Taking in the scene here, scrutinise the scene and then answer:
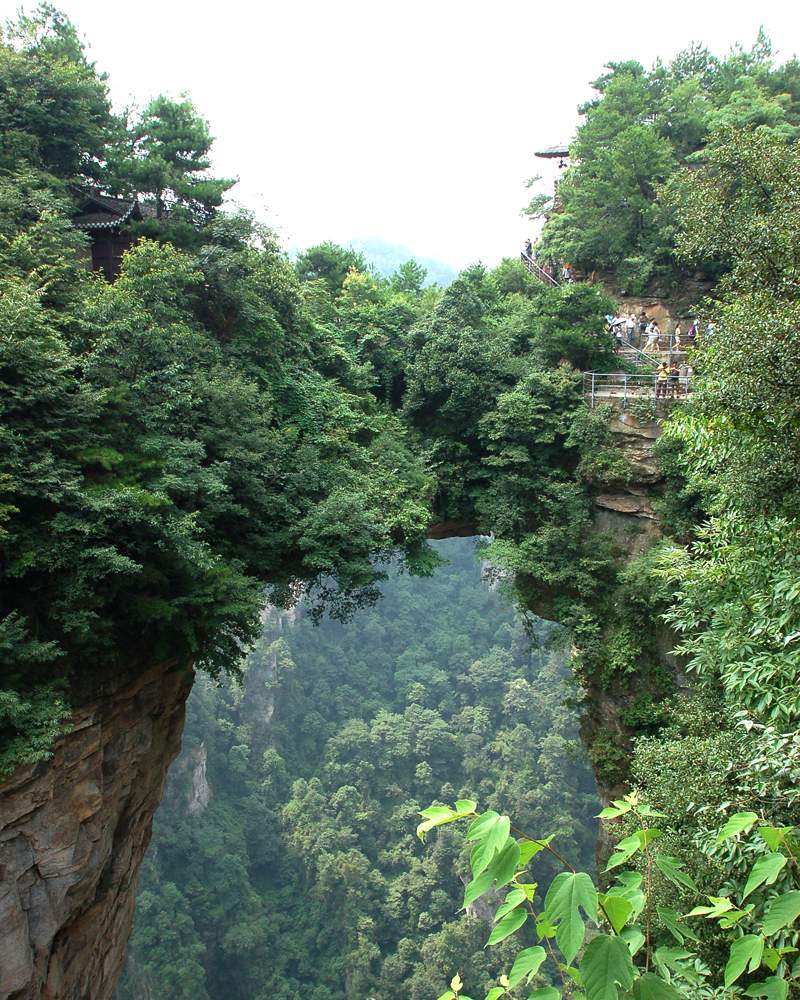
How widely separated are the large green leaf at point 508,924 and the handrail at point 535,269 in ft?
59.3

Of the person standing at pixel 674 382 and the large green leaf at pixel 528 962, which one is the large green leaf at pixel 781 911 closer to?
the large green leaf at pixel 528 962

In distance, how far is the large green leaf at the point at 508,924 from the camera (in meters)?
1.71

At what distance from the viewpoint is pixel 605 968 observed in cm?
152

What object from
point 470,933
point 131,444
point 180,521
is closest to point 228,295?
point 131,444

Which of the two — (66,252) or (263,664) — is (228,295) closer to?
(66,252)

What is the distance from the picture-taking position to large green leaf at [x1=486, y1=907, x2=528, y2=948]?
5.60 feet

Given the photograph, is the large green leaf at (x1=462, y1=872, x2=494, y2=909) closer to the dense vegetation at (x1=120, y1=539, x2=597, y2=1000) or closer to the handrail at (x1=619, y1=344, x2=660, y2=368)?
the handrail at (x1=619, y1=344, x2=660, y2=368)

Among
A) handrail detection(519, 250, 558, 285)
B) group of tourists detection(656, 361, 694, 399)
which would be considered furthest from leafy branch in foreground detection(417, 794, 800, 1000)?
handrail detection(519, 250, 558, 285)

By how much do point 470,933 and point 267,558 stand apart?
21066mm

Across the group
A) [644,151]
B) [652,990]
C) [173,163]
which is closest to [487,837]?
[652,990]

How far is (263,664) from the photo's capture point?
37250 millimetres

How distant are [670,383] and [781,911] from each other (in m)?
11.6

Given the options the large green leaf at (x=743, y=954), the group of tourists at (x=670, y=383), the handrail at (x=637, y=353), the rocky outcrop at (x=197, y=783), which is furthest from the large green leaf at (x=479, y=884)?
the rocky outcrop at (x=197, y=783)

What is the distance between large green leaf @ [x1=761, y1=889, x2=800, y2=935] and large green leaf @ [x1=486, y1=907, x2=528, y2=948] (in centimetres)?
64
